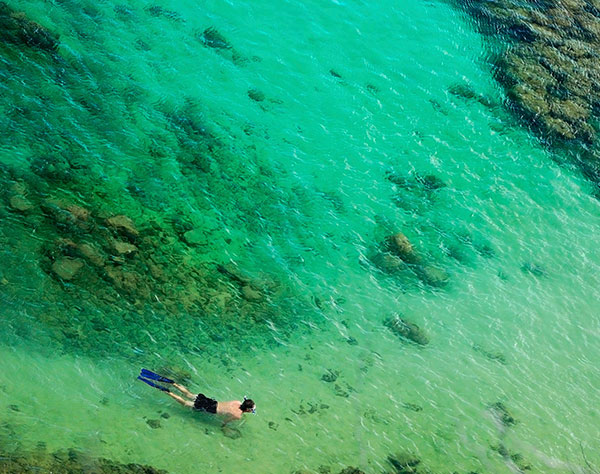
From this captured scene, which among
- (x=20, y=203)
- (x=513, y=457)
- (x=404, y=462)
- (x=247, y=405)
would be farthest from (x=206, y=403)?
(x=513, y=457)

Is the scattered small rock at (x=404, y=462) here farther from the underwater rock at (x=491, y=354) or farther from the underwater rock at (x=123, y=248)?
the underwater rock at (x=123, y=248)

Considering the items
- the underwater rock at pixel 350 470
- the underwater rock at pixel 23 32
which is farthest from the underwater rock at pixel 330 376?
the underwater rock at pixel 23 32

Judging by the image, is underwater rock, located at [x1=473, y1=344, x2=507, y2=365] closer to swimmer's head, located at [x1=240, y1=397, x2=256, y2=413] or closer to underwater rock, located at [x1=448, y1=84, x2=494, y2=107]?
swimmer's head, located at [x1=240, y1=397, x2=256, y2=413]

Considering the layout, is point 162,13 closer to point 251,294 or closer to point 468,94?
point 468,94

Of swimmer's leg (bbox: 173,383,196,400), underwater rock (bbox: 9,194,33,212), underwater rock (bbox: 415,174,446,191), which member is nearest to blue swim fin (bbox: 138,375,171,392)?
swimmer's leg (bbox: 173,383,196,400)

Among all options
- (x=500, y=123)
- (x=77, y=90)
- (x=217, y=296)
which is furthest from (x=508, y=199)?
(x=77, y=90)

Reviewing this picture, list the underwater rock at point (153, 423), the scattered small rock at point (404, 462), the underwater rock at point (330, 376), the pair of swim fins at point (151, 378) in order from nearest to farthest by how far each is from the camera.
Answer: the underwater rock at point (153, 423) < the pair of swim fins at point (151, 378) < the scattered small rock at point (404, 462) < the underwater rock at point (330, 376)
